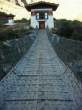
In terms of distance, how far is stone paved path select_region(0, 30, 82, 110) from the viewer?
9289 mm

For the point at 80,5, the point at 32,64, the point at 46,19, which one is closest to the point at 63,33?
the point at 46,19

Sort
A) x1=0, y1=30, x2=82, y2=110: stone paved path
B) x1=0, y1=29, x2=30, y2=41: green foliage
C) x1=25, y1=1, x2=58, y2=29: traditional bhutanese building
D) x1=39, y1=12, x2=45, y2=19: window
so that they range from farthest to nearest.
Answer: x1=39, y1=12, x2=45, y2=19: window, x1=25, y1=1, x2=58, y2=29: traditional bhutanese building, x1=0, y1=29, x2=30, y2=41: green foliage, x1=0, y1=30, x2=82, y2=110: stone paved path

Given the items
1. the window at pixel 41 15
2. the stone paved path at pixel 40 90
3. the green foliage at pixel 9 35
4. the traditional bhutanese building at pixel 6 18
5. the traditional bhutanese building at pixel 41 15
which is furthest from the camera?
the traditional bhutanese building at pixel 6 18

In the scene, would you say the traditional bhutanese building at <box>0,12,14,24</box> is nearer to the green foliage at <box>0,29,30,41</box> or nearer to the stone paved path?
the green foliage at <box>0,29,30,41</box>

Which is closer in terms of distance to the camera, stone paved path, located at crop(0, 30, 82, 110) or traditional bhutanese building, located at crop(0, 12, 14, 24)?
stone paved path, located at crop(0, 30, 82, 110)

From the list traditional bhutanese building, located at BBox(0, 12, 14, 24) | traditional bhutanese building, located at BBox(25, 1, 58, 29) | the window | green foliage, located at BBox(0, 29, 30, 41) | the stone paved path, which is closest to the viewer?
the stone paved path

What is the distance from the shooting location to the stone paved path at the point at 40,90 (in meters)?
9.29

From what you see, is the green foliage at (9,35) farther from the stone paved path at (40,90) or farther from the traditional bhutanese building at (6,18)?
the traditional bhutanese building at (6,18)

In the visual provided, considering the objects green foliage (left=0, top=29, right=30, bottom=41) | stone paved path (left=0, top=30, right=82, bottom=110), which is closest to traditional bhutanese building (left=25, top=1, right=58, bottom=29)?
green foliage (left=0, top=29, right=30, bottom=41)

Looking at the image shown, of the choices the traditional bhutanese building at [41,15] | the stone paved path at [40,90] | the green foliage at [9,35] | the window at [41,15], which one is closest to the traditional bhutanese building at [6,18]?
the traditional bhutanese building at [41,15]

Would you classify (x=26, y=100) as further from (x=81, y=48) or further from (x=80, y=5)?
→ (x=80, y=5)

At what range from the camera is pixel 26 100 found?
32.8 ft

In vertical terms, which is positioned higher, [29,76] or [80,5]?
[29,76]

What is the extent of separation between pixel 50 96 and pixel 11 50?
1.58 m
